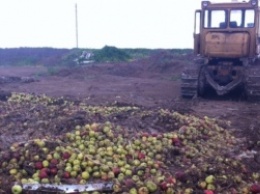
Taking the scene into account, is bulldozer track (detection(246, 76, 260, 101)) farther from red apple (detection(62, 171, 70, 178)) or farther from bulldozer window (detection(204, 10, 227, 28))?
red apple (detection(62, 171, 70, 178))

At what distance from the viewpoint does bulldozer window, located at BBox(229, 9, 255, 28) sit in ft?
56.0

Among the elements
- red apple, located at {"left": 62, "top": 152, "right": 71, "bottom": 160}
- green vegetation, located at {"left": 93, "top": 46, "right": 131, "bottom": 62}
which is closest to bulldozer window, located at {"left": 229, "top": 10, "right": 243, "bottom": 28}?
red apple, located at {"left": 62, "top": 152, "right": 71, "bottom": 160}

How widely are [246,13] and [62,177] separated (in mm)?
12071

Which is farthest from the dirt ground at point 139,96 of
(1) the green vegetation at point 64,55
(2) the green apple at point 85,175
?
(1) the green vegetation at point 64,55

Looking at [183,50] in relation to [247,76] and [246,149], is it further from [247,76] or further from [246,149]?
[246,149]

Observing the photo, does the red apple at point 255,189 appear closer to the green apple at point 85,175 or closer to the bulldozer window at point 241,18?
the green apple at point 85,175

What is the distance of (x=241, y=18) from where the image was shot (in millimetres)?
17188

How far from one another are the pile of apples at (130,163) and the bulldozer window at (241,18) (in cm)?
908

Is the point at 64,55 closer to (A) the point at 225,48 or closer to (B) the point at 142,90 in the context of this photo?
(B) the point at 142,90

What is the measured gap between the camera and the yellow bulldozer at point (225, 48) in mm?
17078

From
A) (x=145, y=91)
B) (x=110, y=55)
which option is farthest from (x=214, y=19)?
(x=110, y=55)

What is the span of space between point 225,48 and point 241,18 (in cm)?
121

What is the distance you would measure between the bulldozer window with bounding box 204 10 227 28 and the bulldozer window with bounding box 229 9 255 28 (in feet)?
0.99

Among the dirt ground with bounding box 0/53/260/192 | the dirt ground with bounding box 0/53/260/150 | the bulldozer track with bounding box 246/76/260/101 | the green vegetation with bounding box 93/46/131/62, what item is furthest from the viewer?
the green vegetation with bounding box 93/46/131/62
